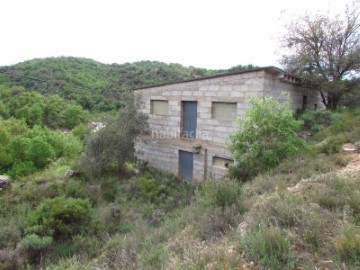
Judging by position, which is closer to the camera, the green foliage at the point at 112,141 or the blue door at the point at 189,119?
the green foliage at the point at 112,141

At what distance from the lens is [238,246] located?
3.03m

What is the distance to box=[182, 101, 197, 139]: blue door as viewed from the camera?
39.4 ft

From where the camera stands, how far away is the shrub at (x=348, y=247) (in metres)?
2.44

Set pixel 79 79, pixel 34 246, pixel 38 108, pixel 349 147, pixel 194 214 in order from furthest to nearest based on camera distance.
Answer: pixel 79 79 < pixel 38 108 < pixel 349 147 < pixel 34 246 < pixel 194 214

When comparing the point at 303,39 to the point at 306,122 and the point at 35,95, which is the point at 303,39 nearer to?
the point at 306,122

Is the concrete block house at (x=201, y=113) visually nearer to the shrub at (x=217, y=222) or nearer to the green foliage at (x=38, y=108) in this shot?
the shrub at (x=217, y=222)

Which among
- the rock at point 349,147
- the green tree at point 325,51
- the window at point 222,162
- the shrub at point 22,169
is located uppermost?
the green tree at point 325,51

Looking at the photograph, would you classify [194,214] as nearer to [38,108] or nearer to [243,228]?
[243,228]

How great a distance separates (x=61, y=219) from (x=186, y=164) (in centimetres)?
646

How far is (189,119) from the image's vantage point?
12.2 meters

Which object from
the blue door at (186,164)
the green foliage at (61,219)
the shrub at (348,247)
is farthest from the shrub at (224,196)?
the blue door at (186,164)

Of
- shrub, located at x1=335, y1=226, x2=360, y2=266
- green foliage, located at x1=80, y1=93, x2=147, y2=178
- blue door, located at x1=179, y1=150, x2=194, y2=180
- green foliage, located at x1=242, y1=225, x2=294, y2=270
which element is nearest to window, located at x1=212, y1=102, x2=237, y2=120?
blue door, located at x1=179, y1=150, x2=194, y2=180

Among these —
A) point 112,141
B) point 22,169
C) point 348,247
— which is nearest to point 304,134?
point 112,141

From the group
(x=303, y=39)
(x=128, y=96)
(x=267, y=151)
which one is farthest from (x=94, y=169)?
(x=303, y=39)
